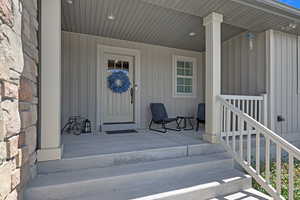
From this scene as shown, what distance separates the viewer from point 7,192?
1.24 m

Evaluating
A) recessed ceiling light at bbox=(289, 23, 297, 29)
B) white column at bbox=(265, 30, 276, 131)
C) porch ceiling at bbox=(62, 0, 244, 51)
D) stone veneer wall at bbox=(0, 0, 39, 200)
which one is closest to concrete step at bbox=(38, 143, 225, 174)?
stone veneer wall at bbox=(0, 0, 39, 200)

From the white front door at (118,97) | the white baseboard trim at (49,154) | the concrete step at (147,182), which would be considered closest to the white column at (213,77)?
the concrete step at (147,182)

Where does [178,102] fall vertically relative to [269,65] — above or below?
below

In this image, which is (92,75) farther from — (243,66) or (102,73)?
(243,66)

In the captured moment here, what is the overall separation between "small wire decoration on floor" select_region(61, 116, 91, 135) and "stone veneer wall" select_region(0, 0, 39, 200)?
194 centimetres

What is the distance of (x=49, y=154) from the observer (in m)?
2.17

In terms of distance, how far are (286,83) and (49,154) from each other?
15.9ft

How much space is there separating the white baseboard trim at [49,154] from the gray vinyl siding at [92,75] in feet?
6.51

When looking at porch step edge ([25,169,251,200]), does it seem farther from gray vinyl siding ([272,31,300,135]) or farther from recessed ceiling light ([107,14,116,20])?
recessed ceiling light ([107,14,116,20])

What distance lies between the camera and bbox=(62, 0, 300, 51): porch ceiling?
3.00 meters

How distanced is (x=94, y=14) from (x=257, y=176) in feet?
11.9

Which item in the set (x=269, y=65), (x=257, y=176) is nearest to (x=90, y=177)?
(x=257, y=176)

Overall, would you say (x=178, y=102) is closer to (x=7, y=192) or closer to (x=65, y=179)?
(x=65, y=179)

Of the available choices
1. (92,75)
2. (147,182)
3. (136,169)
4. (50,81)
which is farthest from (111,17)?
(147,182)
